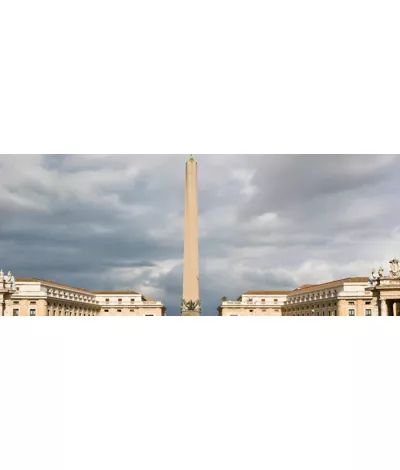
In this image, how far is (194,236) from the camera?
101 feet

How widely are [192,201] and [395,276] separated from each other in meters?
26.1

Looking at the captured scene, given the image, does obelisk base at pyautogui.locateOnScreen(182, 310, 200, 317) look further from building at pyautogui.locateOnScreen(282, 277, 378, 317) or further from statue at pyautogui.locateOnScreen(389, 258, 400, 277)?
building at pyautogui.locateOnScreen(282, 277, 378, 317)

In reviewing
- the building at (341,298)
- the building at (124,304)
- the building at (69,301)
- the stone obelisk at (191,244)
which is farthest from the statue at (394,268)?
the building at (124,304)

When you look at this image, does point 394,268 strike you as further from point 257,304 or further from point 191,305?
point 257,304

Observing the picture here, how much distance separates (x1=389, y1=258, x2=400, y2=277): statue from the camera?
1966 inches

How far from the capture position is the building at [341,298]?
6994 centimetres

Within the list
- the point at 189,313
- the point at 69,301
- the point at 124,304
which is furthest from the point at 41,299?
the point at 189,313

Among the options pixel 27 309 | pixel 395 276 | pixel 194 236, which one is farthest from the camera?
pixel 27 309

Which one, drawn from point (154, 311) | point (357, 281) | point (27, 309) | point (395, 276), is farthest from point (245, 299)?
point (395, 276)

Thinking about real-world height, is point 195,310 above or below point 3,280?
below

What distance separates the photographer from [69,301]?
245ft

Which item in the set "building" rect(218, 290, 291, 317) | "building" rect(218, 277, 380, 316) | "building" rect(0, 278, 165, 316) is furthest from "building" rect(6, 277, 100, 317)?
"building" rect(218, 277, 380, 316)
